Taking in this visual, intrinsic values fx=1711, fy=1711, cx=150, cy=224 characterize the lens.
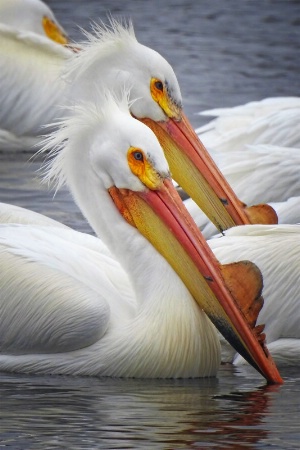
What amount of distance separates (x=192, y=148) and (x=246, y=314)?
1.56m

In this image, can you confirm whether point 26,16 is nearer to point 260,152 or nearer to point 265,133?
point 265,133

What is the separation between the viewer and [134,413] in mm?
5883

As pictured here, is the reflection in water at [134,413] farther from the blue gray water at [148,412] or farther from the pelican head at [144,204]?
the pelican head at [144,204]

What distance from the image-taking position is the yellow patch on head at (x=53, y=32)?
13018mm

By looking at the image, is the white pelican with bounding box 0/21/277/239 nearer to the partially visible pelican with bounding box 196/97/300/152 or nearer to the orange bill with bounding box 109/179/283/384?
the partially visible pelican with bounding box 196/97/300/152

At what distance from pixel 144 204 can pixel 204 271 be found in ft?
1.20

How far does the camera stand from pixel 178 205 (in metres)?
6.54

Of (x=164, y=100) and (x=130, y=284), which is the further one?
(x=164, y=100)

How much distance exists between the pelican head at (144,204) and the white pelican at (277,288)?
1.67 ft

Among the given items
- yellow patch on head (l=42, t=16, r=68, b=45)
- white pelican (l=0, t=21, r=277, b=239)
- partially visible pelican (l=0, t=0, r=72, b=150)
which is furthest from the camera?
yellow patch on head (l=42, t=16, r=68, b=45)

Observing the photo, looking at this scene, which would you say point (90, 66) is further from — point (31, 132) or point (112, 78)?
point (31, 132)

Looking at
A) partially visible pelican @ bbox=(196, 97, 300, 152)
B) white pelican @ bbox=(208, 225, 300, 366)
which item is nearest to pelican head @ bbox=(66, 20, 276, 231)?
white pelican @ bbox=(208, 225, 300, 366)

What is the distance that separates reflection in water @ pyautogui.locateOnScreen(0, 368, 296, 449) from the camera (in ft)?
18.0

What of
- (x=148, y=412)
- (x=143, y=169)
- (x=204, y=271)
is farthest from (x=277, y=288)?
(x=148, y=412)
